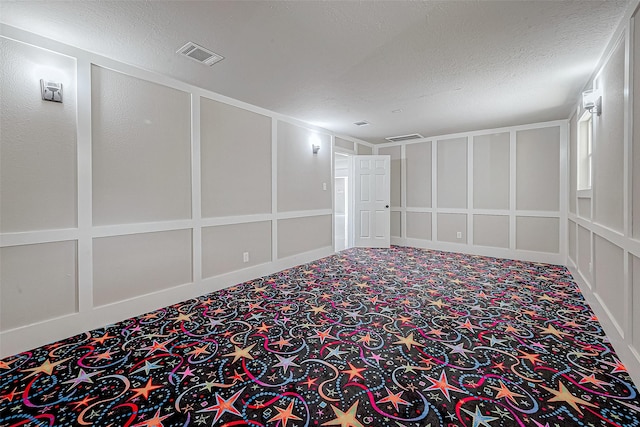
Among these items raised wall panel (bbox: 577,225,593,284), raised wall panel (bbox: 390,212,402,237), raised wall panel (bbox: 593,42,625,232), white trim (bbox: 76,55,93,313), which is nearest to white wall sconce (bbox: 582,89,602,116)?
raised wall panel (bbox: 593,42,625,232)

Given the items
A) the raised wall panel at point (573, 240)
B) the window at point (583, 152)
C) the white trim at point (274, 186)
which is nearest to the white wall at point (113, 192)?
the white trim at point (274, 186)

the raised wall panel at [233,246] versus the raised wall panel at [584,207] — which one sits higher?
the raised wall panel at [584,207]

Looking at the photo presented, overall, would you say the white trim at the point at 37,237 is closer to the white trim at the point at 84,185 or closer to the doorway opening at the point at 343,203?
the white trim at the point at 84,185

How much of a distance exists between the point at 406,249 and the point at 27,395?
19.2 ft

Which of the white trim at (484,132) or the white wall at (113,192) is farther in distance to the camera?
the white trim at (484,132)

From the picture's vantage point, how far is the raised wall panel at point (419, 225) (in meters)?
6.45

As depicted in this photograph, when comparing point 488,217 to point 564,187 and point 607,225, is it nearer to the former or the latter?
point 564,187

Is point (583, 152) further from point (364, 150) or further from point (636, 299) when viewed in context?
point (364, 150)

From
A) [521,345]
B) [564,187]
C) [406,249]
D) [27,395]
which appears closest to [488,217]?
[564,187]

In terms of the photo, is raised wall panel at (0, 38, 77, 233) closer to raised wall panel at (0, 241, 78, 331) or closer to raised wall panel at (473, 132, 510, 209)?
raised wall panel at (0, 241, 78, 331)

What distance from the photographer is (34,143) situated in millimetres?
2312

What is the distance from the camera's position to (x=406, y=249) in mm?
6305

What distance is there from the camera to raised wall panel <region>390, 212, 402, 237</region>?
6859mm

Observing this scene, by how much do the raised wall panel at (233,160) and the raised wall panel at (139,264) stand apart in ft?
1.79
